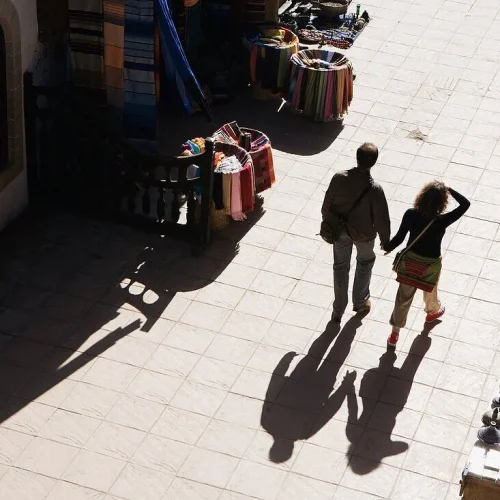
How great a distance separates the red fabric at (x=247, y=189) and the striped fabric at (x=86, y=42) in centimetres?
174

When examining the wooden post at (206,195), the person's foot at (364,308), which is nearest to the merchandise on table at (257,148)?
the wooden post at (206,195)

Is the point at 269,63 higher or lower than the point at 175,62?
lower

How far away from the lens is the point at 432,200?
903 cm

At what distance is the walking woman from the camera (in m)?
9.06

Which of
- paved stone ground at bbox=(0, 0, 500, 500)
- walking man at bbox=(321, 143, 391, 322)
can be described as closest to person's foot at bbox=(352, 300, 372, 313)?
paved stone ground at bbox=(0, 0, 500, 500)

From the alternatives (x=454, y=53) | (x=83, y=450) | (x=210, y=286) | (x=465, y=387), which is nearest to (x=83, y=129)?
(x=210, y=286)

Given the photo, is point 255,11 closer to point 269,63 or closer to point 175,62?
point 269,63

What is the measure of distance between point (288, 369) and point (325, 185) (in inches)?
124

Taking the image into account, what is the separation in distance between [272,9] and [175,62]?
366cm

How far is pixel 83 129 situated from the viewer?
36.4 feet

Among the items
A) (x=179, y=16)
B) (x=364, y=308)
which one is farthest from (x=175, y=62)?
(x=364, y=308)

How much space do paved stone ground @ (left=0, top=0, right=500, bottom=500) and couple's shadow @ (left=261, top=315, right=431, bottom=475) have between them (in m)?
0.01

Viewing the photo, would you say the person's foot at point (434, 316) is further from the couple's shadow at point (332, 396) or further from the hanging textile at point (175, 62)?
the hanging textile at point (175, 62)

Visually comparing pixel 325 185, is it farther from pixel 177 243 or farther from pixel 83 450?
pixel 83 450
